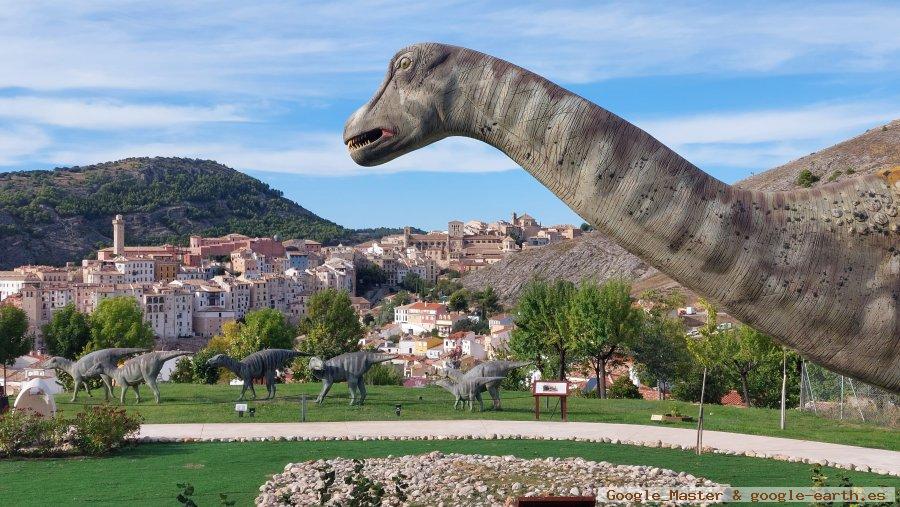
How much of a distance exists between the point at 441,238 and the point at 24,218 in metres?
70.7

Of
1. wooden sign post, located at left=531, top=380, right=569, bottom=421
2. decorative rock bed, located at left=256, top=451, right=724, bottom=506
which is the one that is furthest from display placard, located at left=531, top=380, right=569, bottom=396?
decorative rock bed, located at left=256, top=451, right=724, bottom=506

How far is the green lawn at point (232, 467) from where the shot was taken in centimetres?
1108

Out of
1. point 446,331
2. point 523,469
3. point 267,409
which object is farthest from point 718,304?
point 446,331

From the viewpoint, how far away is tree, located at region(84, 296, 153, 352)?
176ft

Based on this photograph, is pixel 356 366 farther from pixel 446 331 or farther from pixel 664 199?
pixel 446 331

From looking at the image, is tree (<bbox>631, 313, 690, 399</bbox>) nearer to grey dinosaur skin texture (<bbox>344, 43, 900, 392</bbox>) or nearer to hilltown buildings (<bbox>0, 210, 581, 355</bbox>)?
grey dinosaur skin texture (<bbox>344, 43, 900, 392</bbox>)

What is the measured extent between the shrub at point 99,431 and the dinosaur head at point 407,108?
1204 centimetres

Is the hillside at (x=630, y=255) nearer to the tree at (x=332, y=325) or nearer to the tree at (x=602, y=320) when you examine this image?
the tree at (x=332, y=325)

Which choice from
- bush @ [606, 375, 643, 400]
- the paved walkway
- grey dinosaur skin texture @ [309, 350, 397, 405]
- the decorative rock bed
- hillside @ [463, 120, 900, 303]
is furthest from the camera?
hillside @ [463, 120, 900, 303]

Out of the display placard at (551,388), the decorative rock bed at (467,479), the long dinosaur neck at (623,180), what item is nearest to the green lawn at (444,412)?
the display placard at (551,388)

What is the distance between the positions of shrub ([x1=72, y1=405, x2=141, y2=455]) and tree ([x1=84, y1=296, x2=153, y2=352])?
132 feet

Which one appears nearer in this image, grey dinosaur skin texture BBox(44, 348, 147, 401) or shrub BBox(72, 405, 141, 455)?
shrub BBox(72, 405, 141, 455)

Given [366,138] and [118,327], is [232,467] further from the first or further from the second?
[118,327]

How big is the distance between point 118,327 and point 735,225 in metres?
55.4
